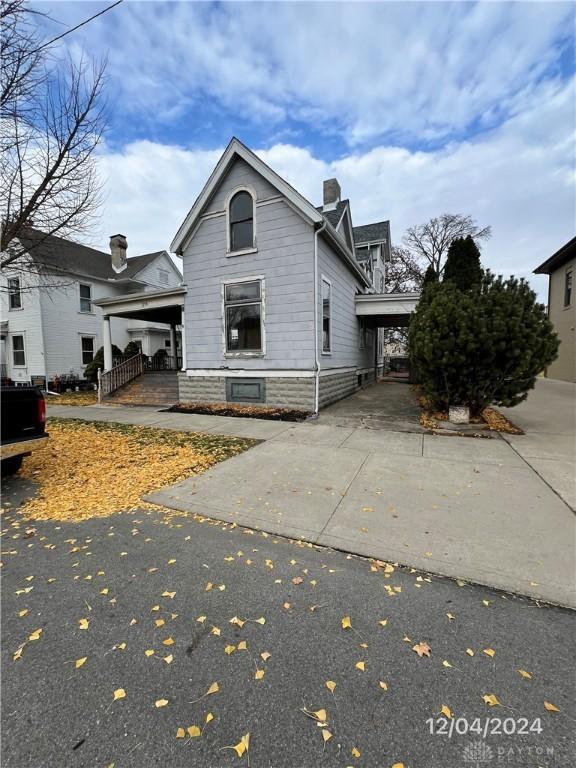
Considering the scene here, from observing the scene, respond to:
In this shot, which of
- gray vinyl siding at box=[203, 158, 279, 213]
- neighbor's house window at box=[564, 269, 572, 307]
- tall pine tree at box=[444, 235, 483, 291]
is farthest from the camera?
neighbor's house window at box=[564, 269, 572, 307]

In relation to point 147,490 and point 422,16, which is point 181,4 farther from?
point 147,490

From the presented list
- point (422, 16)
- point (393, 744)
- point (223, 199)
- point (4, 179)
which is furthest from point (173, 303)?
point (393, 744)

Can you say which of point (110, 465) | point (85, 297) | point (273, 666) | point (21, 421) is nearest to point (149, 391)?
point (110, 465)

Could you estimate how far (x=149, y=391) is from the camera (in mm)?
12977

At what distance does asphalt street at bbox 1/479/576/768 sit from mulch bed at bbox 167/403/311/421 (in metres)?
6.03

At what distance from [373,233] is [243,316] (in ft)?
53.5

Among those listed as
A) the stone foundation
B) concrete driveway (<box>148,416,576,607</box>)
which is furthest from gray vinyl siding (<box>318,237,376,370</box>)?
concrete driveway (<box>148,416,576,607</box>)

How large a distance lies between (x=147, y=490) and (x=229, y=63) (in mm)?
7756

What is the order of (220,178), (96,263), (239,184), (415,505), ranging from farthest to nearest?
(96,263), (220,178), (239,184), (415,505)

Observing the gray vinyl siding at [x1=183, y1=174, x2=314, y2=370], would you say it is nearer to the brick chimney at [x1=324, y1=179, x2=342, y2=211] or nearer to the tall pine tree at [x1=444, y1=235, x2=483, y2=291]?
the tall pine tree at [x1=444, y1=235, x2=483, y2=291]

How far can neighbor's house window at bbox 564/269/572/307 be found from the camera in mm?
17906

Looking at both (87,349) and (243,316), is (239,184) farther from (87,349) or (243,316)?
(87,349)

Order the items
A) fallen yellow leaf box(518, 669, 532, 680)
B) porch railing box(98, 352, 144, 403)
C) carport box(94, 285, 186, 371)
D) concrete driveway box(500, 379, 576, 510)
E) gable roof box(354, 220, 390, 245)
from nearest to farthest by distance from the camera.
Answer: fallen yellow leaf box(518, 669, 532, 680) → concrete driveway box(500, 379, 576, 510) → carport box(94, 285, 186, 371) → porch railing box(98, 352, 144, 403) → gable roof box(354, 220, 390, 245)

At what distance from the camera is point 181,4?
544cm
